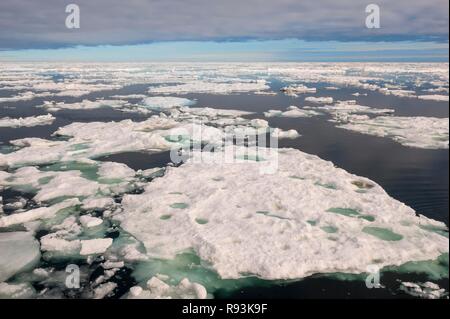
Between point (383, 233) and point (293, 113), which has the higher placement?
point (293, 113)

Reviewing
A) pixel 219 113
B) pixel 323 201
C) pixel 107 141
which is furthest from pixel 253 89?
pixel 323 201

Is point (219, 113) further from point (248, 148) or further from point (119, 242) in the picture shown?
point (119, 242)

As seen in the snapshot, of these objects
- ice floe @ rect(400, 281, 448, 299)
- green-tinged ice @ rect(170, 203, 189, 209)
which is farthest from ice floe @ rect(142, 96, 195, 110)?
ice floe @ rect(400, 281, 448, 299)

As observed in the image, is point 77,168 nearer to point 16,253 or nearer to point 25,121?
point 16,253

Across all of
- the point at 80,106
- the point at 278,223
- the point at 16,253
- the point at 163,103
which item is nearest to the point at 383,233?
the point at 278,223

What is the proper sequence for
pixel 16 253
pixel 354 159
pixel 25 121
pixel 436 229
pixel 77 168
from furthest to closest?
pixel 25 121 → pixel 354 159 → pixel 77 168 → pixel 436 229 → pixel 16 253
